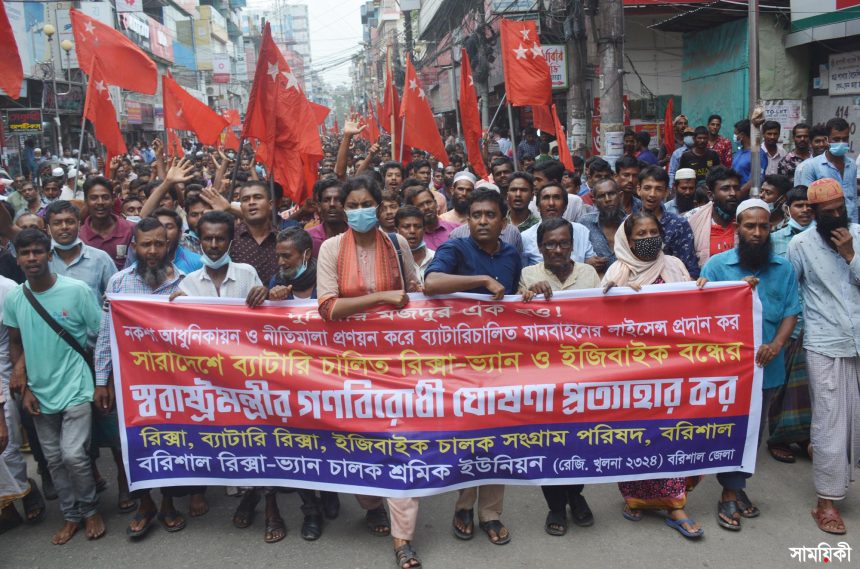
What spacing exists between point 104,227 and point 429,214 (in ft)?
7.88

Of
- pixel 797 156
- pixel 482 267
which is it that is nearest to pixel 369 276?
pixel 482 267

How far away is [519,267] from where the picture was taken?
4.12 m

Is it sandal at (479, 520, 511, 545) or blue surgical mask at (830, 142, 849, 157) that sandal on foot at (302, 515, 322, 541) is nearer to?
sandal at (479, 520, 511, 545)

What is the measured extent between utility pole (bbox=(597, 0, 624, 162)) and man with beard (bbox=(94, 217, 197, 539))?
7578mm

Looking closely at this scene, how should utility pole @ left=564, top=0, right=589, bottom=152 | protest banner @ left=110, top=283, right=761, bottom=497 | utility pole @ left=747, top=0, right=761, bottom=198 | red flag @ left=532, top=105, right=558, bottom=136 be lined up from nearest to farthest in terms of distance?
protest banner @ left=110, top=283, right=761, bottom=497, utility pole @ left=747, top=0, right=761, bottom=198, red flag @ left=532, top=105, right=558, bottom=136, utility pole @ left=564, top=0, right=589, bottom=152

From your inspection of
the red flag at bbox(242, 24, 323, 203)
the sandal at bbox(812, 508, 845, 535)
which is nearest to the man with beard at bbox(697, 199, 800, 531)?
the sandal at bbox(812, 508, 845, 535)

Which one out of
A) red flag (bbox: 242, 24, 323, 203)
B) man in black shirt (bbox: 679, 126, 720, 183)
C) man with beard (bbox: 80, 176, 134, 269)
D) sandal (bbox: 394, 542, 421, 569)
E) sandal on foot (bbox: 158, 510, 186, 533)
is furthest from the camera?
man in black shirt (bbox: 679, 126, 720, 183)

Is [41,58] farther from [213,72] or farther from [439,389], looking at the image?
[213,72]

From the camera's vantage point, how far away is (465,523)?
4.07 metres

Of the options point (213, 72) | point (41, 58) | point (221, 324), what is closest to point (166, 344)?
point (221, 324)

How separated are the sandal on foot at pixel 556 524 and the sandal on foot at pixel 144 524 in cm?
210

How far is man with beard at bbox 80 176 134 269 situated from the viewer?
5781mm

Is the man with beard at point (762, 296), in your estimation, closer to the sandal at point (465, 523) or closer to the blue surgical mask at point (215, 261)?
the sandal at point (465, 523)

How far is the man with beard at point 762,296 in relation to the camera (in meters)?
4.06
